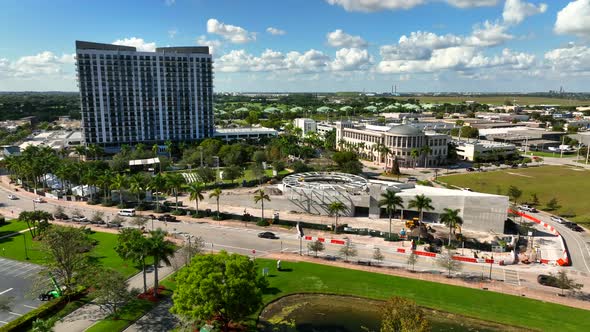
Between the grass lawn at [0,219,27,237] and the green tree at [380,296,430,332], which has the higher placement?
the green tree at [380,296,430,332]

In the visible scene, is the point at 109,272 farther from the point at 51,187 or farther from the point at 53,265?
the point at 51,187

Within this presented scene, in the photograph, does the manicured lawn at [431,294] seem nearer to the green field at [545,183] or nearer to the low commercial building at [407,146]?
the green field at [545,183]

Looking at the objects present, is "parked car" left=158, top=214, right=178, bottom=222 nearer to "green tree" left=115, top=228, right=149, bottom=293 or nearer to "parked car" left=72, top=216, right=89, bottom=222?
"parked car" left=72, top=216, right=89, bottom=222

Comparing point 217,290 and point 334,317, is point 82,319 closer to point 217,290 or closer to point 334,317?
point 217,290

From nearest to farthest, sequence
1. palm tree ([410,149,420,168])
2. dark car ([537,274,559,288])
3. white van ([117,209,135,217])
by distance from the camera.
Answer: dark car ([537,274,559,288])
white van ([117,209,135,217])
palm tree ([410,149,420,168])

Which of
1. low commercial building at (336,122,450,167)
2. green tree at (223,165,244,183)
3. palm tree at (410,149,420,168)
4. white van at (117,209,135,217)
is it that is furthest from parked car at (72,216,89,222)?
palm tree at (410,149,420,168)

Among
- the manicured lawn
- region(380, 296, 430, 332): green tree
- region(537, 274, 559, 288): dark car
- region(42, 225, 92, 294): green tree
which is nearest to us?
region(380, 296, 430, 332): green tree

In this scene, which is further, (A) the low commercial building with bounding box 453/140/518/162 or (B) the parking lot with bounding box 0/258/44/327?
(A) the low commercial building with bounding box 453/140/518/162

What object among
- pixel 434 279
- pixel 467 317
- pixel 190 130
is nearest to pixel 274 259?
pixel 434 279
